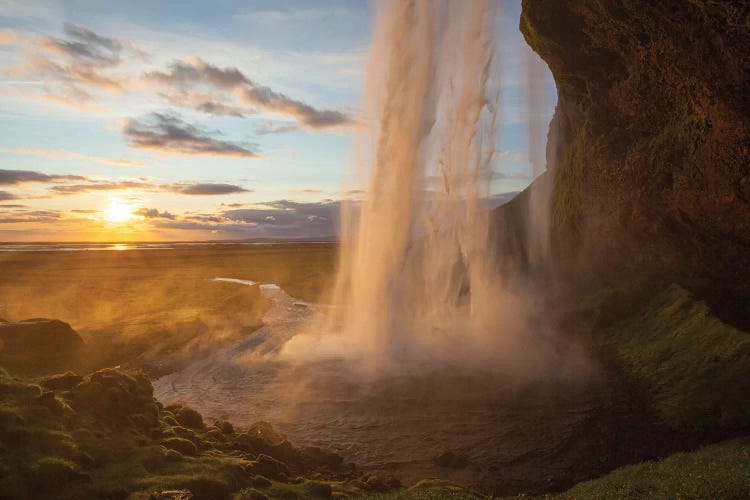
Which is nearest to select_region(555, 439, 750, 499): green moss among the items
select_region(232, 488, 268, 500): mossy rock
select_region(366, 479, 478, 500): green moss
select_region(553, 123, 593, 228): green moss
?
select_region(366, 479, 478, 500): green moss

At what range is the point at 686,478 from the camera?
15.4 m

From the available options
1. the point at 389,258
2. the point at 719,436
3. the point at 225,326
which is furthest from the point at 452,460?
the point at 225,326

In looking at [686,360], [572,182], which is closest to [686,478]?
[686,360]

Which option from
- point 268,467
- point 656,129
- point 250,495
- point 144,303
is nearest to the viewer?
point 250,495

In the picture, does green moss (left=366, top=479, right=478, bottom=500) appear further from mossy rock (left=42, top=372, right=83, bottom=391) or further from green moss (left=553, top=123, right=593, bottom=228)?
green moss (left=553, top=123, right=593, bottom=228)

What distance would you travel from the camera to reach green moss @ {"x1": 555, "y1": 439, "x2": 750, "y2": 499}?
46.1 ft

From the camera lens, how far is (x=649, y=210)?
39875mm

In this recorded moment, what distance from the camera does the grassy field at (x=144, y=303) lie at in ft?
142

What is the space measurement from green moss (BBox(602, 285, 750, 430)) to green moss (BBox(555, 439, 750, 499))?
516 cm

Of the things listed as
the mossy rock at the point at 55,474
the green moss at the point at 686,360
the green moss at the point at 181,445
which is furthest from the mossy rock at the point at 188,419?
the green moss at the point at 686,360

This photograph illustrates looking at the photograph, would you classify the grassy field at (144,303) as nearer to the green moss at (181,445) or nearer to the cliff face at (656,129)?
the green moss at (181,445)

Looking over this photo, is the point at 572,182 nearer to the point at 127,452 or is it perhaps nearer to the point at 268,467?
the point at 268,467

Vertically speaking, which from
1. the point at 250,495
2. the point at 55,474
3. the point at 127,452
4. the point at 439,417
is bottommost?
the point at 439,417

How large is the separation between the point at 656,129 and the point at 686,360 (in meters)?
17.8
